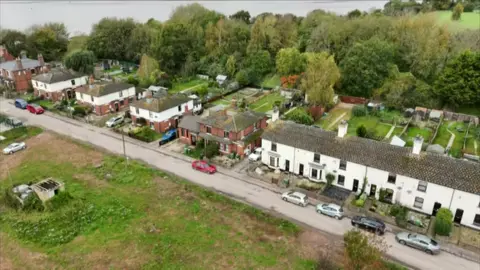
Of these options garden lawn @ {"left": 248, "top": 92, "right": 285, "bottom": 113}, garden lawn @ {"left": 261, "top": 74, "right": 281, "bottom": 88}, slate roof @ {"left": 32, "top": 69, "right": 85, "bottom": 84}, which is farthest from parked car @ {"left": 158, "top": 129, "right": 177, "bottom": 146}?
garden lawn @ {"left": 261, "top": 74, "right": 281, "bottom": 88}

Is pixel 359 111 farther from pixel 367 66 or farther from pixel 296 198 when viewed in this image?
pixel 296 198

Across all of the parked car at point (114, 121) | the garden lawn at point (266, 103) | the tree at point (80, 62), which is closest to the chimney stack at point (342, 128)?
the garden lawn at point (266, 103)

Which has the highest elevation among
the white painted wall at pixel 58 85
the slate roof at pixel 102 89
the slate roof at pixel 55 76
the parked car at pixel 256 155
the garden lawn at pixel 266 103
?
the slate roof at pixel 55 76

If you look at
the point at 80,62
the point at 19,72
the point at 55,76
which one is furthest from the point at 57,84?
the point at 80,62

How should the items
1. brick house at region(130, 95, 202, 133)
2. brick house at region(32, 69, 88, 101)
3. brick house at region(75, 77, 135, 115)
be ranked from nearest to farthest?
brick house at region(130, 95, 202, 133), brick house at region(75, 77, 135, 115), brick house at region(32, 69, 88, 101)

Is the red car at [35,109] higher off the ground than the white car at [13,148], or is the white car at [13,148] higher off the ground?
the red car at [35,109]

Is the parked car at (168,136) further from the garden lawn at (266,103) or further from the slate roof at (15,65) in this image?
the slate roof at (15,65)

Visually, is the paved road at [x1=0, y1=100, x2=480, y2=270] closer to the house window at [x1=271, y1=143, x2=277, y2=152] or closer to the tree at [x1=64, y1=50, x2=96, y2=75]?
the house window at [x1=271, y1=143, x2=277, y2=152]
